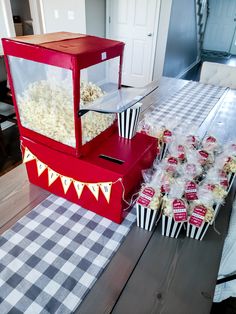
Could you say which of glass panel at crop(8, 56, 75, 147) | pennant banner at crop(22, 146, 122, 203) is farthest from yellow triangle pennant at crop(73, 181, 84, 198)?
glass panel at crop(8, 56, 75, 147)

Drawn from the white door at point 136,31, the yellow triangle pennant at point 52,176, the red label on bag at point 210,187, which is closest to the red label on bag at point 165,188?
the red label on bag at point 210,187

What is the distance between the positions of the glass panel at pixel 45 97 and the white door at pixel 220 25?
7522 mm

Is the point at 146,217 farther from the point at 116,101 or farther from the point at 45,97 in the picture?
the point at 45,97

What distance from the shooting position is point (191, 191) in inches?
30.1

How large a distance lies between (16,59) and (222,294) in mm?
1146

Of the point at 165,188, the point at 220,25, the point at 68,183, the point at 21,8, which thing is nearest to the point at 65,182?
the point at 68,183

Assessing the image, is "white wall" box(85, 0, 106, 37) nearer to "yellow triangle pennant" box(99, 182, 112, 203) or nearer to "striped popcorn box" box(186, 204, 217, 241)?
"yellow triangle pennant" box(99, 182, 112, 203)

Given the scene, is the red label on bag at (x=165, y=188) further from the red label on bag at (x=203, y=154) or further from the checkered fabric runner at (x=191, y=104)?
the checkered fabric runner at (x=191, y=104)

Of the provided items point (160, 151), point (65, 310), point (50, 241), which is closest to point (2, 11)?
point (160, 151)

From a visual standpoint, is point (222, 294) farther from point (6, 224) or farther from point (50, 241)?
point (6, 224)

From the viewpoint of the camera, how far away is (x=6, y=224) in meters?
0.81

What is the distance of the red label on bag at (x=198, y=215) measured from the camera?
2.36 ft

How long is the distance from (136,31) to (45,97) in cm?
368

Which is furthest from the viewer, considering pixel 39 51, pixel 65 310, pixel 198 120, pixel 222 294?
pixel 198 120
